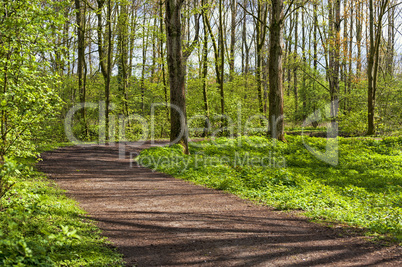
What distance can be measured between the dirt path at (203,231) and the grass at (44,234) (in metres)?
0.29

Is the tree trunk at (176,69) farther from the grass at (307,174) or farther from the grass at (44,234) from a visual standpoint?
the grass at (44,234)

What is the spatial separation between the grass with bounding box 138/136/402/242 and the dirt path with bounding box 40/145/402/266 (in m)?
0.74

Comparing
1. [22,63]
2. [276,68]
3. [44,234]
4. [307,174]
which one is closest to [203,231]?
[44,234]

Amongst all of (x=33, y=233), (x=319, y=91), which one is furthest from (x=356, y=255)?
(x=319, y=91)

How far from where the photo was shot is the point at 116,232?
181 inches

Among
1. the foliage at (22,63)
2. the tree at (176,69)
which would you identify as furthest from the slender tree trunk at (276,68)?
the foliage at (22,63)

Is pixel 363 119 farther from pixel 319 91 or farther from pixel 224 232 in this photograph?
pixel 224 232

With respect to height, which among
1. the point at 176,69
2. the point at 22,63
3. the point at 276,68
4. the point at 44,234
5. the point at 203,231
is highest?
the point at 276,68

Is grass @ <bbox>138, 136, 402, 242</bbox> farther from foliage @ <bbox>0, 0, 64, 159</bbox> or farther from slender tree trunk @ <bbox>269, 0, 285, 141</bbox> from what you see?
foliage @ <bbox>0, 0, 64, 159</bbox>

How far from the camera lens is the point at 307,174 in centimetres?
977

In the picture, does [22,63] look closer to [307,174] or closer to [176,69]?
[176,69]

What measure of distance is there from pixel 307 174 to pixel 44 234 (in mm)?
8173

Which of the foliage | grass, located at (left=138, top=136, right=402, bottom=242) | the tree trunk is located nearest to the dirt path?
grass, located at (left=138, top=136, right=402, bottom=242)

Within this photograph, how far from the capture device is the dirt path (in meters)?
3.88
